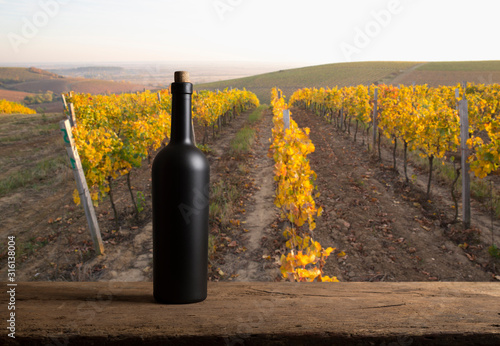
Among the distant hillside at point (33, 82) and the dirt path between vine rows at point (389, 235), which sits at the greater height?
the distant hillside at point (33, 82)

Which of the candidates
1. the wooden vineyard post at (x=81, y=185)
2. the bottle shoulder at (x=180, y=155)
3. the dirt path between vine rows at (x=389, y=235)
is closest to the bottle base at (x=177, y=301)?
the bottle shoulder at (x=180, y=155)

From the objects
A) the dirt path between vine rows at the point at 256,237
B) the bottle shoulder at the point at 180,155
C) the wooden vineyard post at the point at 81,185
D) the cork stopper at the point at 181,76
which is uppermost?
the cork stopper at the point at 181,76

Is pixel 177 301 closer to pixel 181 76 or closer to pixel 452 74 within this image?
pixel 181 76

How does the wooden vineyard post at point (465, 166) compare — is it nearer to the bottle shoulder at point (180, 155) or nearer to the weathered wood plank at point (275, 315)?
the weathered wood plank at point (275, 315)

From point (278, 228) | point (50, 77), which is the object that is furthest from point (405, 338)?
point (50, 77)

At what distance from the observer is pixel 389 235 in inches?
241

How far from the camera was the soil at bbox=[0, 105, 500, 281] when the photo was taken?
5082 millimetres

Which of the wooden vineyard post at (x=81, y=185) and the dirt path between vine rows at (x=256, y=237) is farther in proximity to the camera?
the dirt path between vine rows at (x=256, y=237)

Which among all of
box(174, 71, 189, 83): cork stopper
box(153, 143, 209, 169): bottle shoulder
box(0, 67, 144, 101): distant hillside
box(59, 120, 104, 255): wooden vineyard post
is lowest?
box(59, 120, 104, 255): wooden vineyard post

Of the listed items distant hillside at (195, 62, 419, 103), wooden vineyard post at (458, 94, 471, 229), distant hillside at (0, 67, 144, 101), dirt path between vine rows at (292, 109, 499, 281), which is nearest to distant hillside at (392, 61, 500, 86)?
distant hillside at (195, 62, 419, 103)

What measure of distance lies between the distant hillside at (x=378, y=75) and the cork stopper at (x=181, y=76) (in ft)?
188

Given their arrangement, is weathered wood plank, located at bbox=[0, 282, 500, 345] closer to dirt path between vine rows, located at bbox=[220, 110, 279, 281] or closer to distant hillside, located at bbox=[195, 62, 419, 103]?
dirt path between vine rows, located at bbox=[220, 110, 279, 281]

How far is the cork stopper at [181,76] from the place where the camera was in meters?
0.99

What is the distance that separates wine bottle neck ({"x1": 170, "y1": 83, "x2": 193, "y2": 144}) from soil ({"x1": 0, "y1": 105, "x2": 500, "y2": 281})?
246 centimetres
